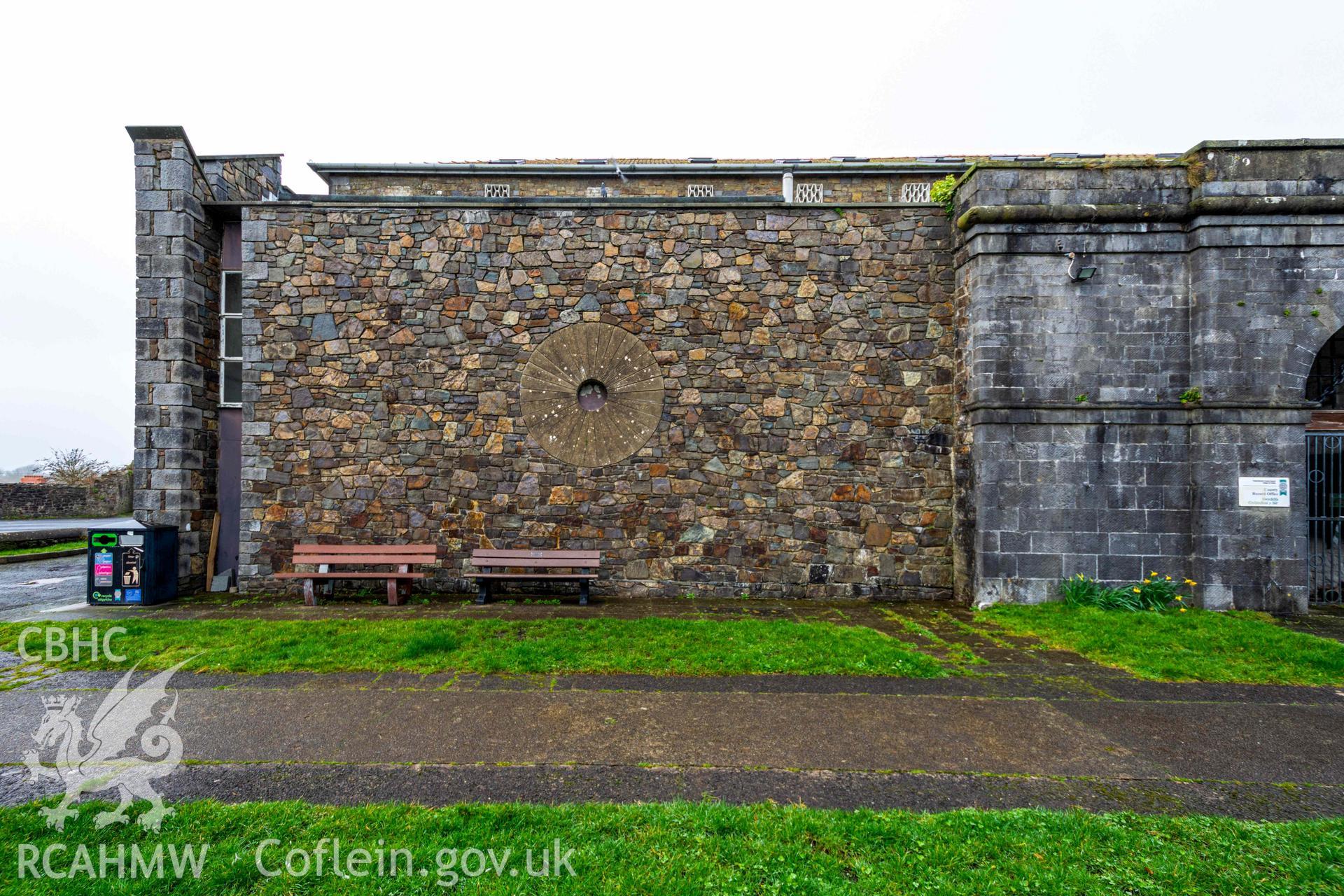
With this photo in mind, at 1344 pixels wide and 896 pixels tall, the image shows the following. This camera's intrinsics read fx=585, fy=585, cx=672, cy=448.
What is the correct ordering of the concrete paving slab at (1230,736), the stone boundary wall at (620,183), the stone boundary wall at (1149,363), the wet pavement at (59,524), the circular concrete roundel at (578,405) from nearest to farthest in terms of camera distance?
the concrete paving slab at (1230,736) < the stone boundary wall at (1149,363) < the circular concrete roundel at (578,405) < the stone boundary wall at (620,183) < the wet pavement at (59,524)

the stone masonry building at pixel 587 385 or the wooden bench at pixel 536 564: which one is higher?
the stone masonry building at pixel 587 385

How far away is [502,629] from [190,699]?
2.56m

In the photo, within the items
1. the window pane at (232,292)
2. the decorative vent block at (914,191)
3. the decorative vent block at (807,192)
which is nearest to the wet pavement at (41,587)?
the window pane at (232,292)

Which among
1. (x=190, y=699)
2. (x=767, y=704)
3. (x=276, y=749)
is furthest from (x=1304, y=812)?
(x=190, y=699)

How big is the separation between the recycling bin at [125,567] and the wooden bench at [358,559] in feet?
4.86

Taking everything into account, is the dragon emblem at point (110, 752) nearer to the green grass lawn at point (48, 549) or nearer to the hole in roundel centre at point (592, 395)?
the hole in roundel centre at point (592, 395)

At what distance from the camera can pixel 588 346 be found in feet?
27.0

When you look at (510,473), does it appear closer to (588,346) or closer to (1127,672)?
(588,346)

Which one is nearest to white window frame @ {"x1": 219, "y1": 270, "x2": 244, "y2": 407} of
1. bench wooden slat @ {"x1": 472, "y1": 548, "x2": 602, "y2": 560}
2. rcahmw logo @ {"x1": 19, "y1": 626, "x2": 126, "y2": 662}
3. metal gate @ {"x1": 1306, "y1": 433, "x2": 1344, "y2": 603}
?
rcahmw logo @ {"x1": 19, "y1": 626, "x2": 126, "y2": 662}

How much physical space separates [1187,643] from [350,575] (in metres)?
9.44

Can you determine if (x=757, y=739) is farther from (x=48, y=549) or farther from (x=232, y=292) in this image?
(x=48, y=549)

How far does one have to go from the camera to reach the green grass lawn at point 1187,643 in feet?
16.7

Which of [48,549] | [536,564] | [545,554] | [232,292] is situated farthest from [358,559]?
[48,549]

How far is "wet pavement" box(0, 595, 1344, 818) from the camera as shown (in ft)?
10.4
